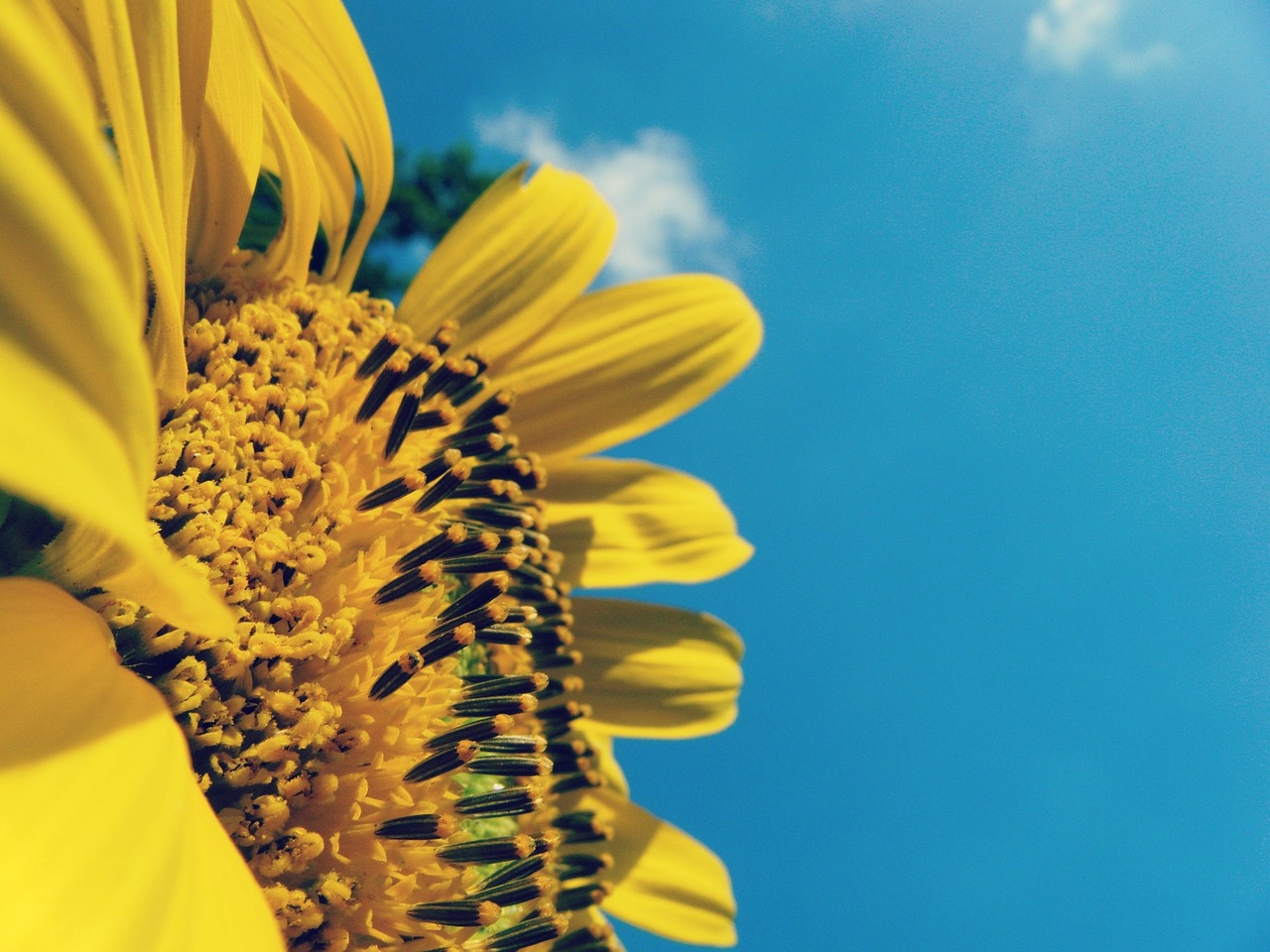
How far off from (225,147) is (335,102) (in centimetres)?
34

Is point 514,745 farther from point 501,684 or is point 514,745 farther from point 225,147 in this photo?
point 225,147

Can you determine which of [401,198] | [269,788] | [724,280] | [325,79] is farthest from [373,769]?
[401,198]

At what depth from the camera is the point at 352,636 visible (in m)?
1.09

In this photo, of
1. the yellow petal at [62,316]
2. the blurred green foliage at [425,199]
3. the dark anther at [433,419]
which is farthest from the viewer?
the blurred green foliage at [425,199]

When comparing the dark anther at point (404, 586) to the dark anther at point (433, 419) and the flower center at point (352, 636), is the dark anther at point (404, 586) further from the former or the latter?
the dark anther at point (433, 419)

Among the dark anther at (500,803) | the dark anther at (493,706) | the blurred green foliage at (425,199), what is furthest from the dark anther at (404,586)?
the blurred green foliage at (425,199)

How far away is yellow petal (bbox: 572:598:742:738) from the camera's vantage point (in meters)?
1.81

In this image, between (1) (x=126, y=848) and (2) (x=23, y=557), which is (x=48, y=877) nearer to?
(1) (x=126, y=848)

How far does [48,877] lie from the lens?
61 centimetres

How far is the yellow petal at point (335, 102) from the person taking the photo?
4.31 feet

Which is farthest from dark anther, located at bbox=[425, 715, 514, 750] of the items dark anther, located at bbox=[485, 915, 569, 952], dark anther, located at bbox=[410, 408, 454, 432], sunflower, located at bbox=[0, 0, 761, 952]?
dark anther, located at bbox=[410, 408, 454, 432]

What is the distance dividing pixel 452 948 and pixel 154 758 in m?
0.50

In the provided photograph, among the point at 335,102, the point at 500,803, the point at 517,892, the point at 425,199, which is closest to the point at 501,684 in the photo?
the point at 500,803

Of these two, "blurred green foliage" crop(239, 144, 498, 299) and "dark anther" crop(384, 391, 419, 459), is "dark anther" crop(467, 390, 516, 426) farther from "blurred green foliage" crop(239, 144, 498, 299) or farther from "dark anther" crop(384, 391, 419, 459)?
"blurred green foliage" crop(239, 144, 498, 299)
